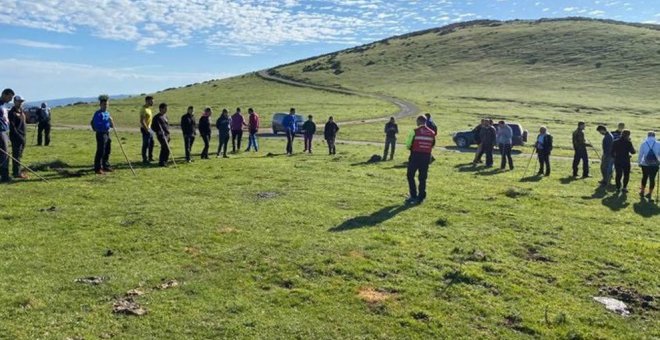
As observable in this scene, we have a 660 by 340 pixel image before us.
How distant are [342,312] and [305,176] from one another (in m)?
13.6

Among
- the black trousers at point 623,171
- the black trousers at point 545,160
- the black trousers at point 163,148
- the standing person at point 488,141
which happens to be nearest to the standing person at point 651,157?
the black trousers at point 623,171

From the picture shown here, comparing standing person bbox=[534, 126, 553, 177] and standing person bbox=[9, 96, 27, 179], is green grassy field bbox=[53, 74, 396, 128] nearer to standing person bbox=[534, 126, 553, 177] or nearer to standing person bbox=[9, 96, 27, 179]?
standing person bbox=[534, 126, 553, 177]

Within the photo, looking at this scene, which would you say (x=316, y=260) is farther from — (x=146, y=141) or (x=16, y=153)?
(x=146, y=141)

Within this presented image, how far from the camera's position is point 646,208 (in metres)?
18.8

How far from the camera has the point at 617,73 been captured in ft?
344

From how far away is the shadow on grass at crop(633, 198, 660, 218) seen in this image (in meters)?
18.0

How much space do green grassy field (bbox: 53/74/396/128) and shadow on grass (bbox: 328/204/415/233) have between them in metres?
42.8

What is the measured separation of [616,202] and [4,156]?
21312 mm

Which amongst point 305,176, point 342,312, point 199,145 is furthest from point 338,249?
point 199,145

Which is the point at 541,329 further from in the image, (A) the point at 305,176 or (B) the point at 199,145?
(B) the point at 199,145

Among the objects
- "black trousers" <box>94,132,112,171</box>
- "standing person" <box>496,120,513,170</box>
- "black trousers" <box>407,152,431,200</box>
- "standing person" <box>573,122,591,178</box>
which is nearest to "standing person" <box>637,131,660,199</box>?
"standing person" <box>573,122,591,178</box>

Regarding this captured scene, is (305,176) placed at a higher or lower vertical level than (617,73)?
lower

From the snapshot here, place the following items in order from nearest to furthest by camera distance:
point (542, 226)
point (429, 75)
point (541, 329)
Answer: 1. point (541, 329)
2. point (542, 226)
3. point (429, 75)

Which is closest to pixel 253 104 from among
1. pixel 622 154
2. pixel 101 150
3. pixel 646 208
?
pixel 101 150
